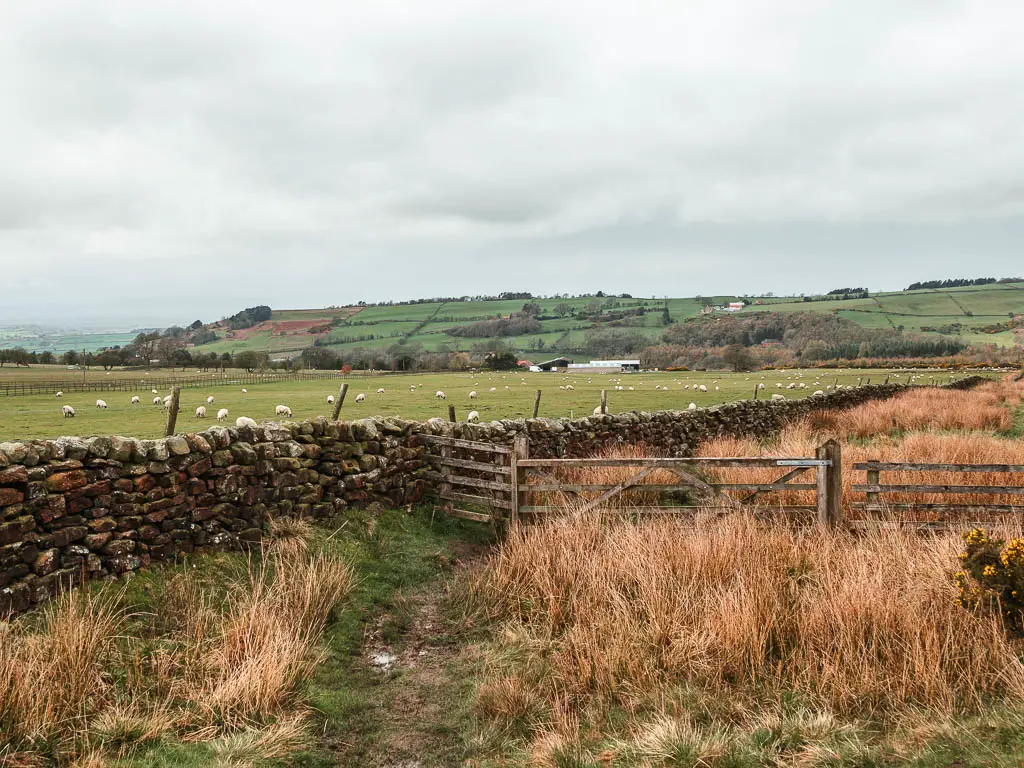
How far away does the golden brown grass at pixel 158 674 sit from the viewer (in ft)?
13.6

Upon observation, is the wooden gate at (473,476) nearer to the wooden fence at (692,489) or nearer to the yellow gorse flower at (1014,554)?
the wooden fence at (692,489)

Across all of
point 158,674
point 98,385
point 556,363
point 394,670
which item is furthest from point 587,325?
point 158,674

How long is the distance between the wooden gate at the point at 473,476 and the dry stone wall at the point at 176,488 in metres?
0.30

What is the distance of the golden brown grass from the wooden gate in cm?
403

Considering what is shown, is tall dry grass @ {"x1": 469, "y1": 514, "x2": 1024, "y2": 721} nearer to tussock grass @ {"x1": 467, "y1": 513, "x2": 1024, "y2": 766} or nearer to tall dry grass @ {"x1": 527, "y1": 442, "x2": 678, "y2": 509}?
tussock grass @ {"x1": 467, "y1": 513, "x2": 1024, "y2": 766}

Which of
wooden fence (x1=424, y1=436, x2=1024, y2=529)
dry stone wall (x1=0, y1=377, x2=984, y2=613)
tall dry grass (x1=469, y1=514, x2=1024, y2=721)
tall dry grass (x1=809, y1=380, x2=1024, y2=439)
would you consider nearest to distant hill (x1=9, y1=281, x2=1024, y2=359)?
tall dry grass (x1=809, y1=380, x2=1024, y2=439)

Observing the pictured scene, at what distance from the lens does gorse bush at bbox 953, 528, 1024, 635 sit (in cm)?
479

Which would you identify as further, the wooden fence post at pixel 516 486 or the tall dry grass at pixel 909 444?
the tall dry grass at pixel 909 444

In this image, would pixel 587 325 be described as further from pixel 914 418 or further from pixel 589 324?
pixel 914 418

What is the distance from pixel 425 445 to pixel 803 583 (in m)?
6.50

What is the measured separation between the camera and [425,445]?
11094 millimetres

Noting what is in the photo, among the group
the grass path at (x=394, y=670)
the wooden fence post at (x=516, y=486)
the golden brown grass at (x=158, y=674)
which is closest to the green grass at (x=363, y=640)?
the grass path at (x=394, y=670)

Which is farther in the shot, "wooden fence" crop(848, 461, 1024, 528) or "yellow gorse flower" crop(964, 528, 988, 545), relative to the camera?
"wooden fence" crop(848, 461, 1024, 528)

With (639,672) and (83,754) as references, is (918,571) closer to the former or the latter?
(639,672)
